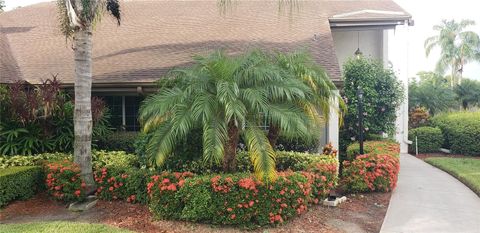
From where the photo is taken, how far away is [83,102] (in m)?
8.55

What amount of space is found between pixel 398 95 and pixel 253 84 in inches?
317

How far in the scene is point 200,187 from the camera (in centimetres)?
671

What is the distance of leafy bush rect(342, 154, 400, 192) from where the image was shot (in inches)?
364

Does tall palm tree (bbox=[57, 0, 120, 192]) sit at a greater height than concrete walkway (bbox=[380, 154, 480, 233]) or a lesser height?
greater

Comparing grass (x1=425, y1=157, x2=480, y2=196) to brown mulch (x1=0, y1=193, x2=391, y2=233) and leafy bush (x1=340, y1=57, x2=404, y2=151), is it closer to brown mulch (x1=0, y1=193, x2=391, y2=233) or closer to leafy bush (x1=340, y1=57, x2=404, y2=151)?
leafy bush (x1=340, y1=57, x2=404, y2=151)

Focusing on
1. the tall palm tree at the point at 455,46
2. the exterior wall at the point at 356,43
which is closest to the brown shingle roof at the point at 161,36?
the exterior wall at the point at 356,43

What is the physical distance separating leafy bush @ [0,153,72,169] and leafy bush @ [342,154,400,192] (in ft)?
21.9

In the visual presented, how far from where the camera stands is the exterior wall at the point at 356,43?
56.9 ft

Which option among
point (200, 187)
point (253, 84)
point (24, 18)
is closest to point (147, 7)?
point (24, 18)

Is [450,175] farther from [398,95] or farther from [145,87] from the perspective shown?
[145,87]

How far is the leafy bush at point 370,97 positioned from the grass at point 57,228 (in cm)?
918

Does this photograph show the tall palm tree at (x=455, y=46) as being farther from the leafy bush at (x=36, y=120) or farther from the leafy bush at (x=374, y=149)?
the leafy bush at (x=36, y=120)

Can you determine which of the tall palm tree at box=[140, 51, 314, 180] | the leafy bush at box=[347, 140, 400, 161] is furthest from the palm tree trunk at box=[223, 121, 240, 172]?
the leafy bush at box=[347, 140, 400, 161]

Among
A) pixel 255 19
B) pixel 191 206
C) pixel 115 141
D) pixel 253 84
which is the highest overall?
pixel 255 19
